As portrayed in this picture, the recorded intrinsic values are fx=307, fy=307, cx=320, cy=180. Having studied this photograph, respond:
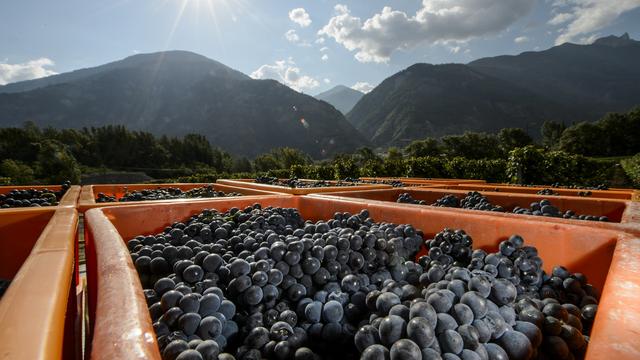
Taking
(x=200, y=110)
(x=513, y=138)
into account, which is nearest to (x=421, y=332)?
(x=513, y=138)

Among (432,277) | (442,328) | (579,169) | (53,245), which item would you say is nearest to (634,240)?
(432,277)

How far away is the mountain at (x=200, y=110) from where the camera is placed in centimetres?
14612

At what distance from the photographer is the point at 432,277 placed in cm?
132

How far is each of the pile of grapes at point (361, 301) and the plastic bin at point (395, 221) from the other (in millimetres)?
179

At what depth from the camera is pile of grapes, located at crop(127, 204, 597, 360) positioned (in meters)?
0.92

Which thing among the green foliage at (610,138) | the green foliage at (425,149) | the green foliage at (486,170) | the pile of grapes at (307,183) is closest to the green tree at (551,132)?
the green foliage at (610,138)

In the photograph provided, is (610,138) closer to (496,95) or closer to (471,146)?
(471,146)

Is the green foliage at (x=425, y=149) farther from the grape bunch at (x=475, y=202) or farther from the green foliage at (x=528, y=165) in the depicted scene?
the grape bunch at (x=475, y=202)

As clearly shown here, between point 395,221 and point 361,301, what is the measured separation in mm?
1114

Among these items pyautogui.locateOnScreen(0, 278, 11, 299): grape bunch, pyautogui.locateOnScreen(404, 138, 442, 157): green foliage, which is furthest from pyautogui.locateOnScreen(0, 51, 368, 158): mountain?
pyautogui.locateOnScreen(0, 278, 11, 299): grape bunch

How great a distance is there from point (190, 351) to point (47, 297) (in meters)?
0.40

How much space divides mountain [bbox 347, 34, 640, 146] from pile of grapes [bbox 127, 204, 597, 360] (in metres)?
132

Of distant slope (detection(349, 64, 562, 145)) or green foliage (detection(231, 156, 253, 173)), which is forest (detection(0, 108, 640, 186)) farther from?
distant slope (detection(349, 64, 562, 145))

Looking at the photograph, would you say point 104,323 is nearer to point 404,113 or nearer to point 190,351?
point 190,351
